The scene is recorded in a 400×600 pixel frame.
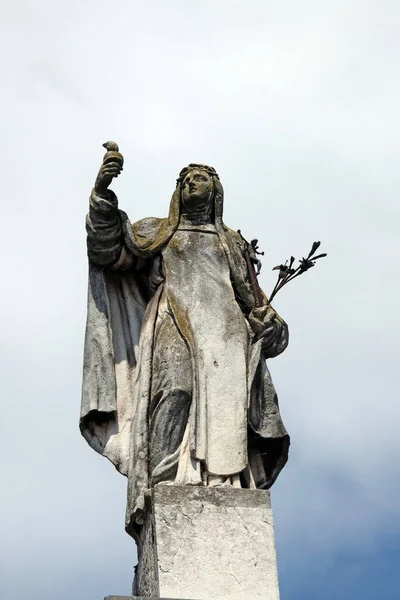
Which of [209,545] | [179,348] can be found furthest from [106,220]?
[209,545]

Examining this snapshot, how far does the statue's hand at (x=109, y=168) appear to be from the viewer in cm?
1528

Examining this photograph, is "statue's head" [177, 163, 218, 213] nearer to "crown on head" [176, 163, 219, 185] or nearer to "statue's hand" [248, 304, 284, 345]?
"crown on head" [176, 163, 219, 185]

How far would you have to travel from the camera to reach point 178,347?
14852mm

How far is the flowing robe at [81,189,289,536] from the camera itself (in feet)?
47.6

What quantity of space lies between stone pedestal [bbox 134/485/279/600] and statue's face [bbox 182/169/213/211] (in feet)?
9.42

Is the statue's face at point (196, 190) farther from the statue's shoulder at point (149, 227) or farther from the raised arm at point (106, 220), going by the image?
the raised arm at point (106, 220)

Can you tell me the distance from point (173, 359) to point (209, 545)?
1712mm

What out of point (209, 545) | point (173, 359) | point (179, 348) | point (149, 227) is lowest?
point (209, 545)

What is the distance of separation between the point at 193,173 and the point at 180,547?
3.68 meters

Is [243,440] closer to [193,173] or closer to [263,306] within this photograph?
[263,306]

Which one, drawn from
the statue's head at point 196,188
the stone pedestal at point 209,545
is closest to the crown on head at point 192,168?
the statue's head at point 196,188

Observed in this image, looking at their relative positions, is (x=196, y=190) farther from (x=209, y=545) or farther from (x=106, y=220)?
(x=209, y=545)

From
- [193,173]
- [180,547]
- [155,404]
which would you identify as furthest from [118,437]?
[193,173]

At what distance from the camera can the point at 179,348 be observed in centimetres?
1484
